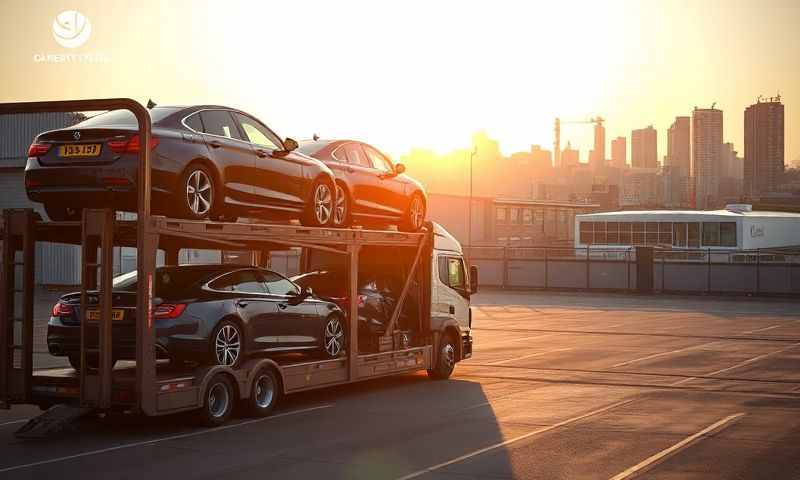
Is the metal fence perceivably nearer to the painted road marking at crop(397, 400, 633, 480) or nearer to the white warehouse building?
the white warehouse building

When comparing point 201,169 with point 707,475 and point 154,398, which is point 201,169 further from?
point 707,475

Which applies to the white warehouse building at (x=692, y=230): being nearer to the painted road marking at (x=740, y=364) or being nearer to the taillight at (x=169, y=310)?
the painted road marking at (x=740, y=364)

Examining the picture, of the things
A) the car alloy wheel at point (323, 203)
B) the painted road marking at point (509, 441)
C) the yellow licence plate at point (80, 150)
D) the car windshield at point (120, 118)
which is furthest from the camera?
the car alloy wheel at point (323, 203)

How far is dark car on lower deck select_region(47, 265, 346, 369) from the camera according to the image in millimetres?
12086

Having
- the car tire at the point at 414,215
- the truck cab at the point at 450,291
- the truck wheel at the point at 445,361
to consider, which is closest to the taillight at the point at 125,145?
the car tire at the point at 414,215

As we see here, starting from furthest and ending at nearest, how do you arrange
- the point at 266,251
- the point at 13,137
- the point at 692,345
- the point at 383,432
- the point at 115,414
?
the point at 13,137
the point at 692,345
the point at 266,251
the point at 115,414
the point at 383,432

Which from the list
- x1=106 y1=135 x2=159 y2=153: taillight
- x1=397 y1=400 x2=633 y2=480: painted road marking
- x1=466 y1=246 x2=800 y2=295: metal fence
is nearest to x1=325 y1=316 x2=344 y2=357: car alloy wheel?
x1=397 y1=400 x2=633 y2=480: painted road marking

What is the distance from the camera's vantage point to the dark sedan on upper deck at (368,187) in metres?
16.1

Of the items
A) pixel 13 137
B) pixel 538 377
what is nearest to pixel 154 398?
pixel 538 377

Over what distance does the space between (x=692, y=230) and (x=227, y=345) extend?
70.5 m

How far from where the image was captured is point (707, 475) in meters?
9.88

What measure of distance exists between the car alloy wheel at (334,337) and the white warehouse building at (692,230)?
65.4 m

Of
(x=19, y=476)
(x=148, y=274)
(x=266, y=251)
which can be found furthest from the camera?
(x=266, y=251)

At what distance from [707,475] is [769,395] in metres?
6.97
